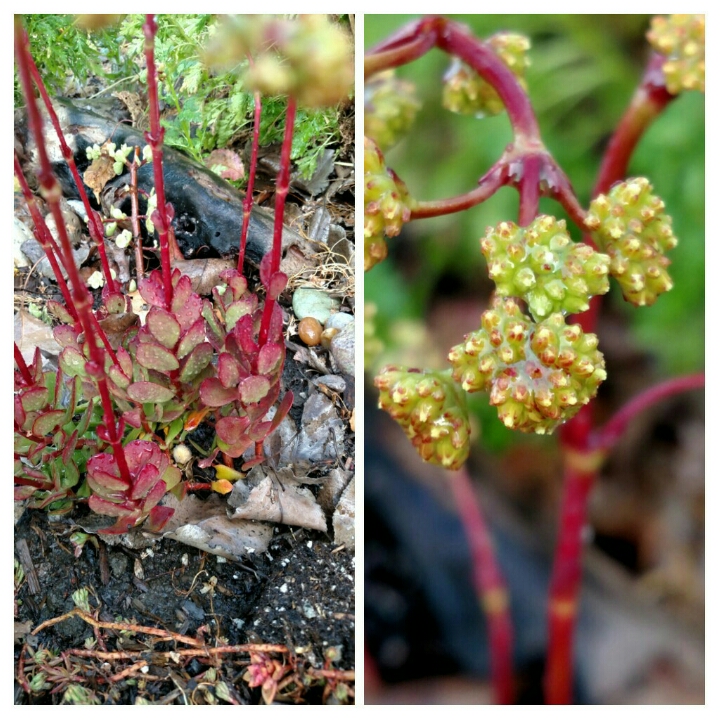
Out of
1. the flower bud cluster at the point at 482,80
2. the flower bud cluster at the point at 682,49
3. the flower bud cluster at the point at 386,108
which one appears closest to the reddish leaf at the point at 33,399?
the flower bud cluster at the point at 386,108

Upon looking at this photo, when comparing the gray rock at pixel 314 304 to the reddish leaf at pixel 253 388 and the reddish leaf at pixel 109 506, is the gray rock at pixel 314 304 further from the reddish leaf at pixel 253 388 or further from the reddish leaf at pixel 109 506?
the reddish leaf at pixel 109 506

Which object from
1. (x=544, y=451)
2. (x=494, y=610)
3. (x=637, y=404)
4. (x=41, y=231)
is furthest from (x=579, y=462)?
(x=41, y=231)

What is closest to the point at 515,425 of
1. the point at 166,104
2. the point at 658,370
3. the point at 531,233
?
the point at 531,233

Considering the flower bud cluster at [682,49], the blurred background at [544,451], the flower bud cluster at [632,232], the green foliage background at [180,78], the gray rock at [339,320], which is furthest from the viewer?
the blurred background at [544,451]

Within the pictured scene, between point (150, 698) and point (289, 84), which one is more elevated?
point (289, 84)

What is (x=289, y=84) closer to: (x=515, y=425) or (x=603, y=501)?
(x=515, y=425)

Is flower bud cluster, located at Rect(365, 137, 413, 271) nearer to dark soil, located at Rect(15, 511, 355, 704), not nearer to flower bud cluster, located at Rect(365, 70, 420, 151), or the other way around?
flower bud cluster, located at Rect(365, 70, 420, 151)
